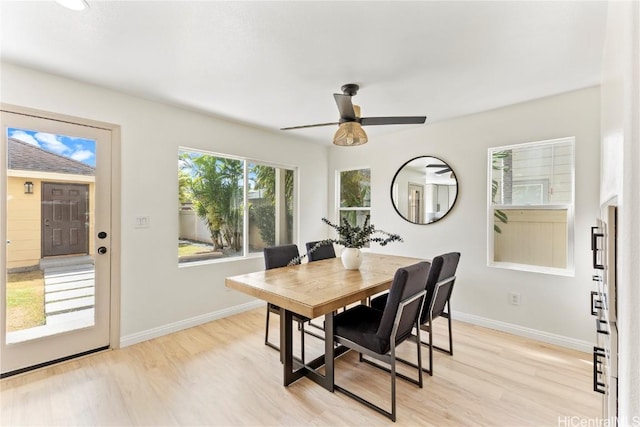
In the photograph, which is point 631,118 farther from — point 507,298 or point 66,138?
point 66,138

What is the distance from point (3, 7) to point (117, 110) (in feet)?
3.74

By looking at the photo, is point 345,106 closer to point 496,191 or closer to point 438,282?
point 438,282

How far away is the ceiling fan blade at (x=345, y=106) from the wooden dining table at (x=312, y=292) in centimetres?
130

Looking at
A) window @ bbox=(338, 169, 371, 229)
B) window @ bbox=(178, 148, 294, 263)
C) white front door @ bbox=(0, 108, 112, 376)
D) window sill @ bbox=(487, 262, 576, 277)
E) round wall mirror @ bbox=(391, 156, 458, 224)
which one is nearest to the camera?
white front door @ bbox=(0, 108, 112, 376)

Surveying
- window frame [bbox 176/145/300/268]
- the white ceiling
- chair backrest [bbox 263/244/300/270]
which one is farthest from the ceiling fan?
window frame [bbox 176/145/300/268]

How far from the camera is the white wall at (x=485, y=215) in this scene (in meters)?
2.62

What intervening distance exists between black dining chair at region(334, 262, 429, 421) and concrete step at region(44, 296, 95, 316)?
2255mm

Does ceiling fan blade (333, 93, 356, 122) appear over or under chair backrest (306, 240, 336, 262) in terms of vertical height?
over

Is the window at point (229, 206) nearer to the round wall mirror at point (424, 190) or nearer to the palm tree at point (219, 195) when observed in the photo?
the palm tree at point (219, 195)

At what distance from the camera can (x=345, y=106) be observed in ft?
7.26

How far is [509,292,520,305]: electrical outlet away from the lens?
2.97 m

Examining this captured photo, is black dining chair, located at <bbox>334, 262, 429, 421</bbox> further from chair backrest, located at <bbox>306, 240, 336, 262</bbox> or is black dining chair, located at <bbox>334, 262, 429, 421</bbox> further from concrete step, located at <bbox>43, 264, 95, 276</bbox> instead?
concrete step, located at <bbox>43, 264, 95, 276</bbox>

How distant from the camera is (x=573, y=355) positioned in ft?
8.38

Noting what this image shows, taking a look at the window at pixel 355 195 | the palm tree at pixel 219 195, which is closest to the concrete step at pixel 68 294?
the palm tree at pixel 219 195
